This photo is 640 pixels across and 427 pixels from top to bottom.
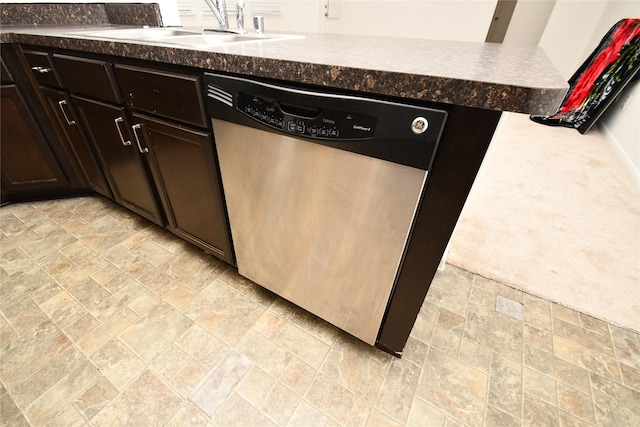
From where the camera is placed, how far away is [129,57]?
0.90 m

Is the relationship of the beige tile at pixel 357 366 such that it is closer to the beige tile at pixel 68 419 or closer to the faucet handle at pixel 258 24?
the beige tile at pixel 68 419

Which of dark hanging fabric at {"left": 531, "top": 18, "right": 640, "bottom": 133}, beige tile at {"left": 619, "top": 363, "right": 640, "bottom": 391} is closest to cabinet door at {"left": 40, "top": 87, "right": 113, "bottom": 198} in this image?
beige tile at {"left": 619, "top": 363, "right": 640, "bottom": 391}

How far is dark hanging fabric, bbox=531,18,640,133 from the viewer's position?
7.95 feet

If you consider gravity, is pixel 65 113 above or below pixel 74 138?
above

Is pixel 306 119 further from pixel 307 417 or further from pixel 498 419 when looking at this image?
pixel 498 419

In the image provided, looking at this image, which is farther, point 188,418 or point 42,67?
point 42,67

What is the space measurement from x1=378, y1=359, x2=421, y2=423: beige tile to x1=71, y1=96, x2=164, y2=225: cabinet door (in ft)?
3.93

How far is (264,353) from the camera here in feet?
3.25

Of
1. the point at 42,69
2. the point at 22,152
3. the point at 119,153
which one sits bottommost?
the point at 22,152

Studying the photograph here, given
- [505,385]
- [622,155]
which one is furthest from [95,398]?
[622,155]

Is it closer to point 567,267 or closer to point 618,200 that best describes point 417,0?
point 618,200

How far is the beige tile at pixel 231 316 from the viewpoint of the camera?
41.2 inches

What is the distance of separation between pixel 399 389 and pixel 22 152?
2.10m

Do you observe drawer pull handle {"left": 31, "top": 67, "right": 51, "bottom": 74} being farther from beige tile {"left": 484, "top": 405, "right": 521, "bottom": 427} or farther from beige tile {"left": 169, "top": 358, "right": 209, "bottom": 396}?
beige tile {"left": 484, "top": 405, "right": 521, "bottom": 427}
